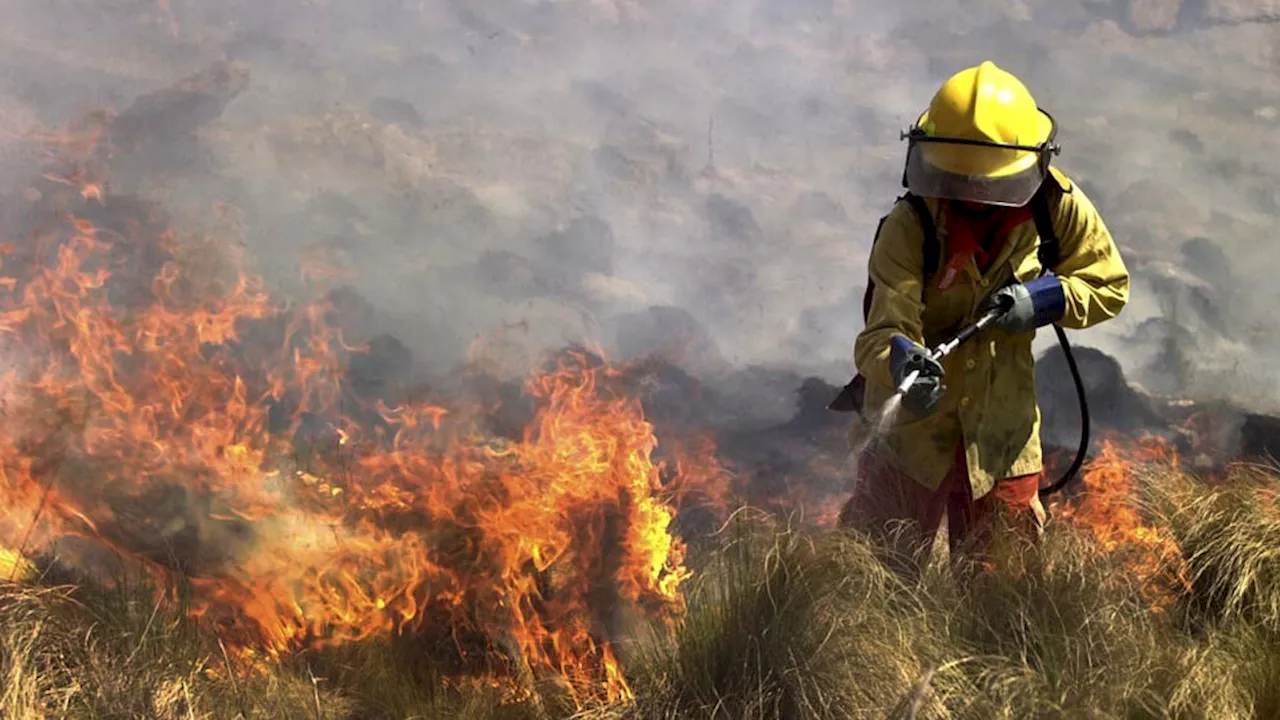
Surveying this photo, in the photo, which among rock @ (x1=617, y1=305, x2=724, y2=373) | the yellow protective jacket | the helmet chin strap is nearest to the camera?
the yellow protective jacket

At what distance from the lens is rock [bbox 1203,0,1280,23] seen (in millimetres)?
5449

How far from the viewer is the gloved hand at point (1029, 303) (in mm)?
2842

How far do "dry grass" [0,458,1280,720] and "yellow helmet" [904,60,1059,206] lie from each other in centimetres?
111

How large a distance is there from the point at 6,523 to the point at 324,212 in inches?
77.8

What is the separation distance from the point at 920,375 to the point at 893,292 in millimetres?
338

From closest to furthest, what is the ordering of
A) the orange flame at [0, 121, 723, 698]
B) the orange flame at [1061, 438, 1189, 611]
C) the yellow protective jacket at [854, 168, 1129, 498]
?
1. the yellow protective jacket at [854, 168, 1129, 498]
2. the orange flame at [1061, 438, 1189, 611]
3. the orange flame at [0, 121, 723, 698]

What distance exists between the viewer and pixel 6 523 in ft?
14.1

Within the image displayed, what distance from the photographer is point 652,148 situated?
211 inches

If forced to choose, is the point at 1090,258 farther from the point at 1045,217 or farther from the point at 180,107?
the point at 180,107

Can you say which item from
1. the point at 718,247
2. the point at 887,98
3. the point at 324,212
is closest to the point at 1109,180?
the point at 887,98

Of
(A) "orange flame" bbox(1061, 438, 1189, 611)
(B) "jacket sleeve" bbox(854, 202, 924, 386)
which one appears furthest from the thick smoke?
(B) "jacket sleeve" bbox(854, 202, 924, 386)

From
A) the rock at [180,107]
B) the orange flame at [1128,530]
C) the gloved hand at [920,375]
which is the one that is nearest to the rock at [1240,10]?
the orange flame at [1128,530]

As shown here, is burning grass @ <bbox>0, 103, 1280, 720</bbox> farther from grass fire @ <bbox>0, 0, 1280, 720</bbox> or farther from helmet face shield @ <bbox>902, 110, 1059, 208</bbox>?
helmet face shield @ <bbox>902, 110, 1059, 208</bbox>

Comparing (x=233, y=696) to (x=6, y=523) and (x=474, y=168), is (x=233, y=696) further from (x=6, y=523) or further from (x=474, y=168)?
(x=474, y=168)
